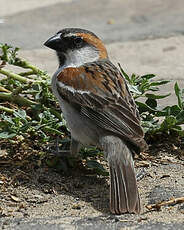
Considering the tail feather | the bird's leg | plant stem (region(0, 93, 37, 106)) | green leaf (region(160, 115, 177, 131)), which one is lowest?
the tail feather

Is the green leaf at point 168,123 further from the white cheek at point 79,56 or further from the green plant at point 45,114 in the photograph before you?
the white cheek at point 79,56

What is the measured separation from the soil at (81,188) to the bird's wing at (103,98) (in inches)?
15.2

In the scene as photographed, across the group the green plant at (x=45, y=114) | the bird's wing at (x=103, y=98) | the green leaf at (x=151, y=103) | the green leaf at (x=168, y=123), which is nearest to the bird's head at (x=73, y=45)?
the bird's wing at (x=103, y=98)

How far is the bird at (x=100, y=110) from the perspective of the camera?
435cm

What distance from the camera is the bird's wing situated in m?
4.54

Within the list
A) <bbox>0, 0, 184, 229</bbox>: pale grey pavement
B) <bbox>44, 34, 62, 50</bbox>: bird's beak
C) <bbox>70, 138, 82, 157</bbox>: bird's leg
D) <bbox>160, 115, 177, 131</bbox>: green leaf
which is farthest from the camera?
<bbox>0, 0, 184, 229</bbox>: pale grey pavement

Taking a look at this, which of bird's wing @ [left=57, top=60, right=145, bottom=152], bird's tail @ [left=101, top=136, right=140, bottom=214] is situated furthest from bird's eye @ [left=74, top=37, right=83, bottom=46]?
bird's tail @ [left=101, top=136, right=140, bottom=214]

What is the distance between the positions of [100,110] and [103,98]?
0.10m

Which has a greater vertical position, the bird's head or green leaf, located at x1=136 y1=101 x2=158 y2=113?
the bird's head

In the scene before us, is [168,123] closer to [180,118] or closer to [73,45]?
[180,118]

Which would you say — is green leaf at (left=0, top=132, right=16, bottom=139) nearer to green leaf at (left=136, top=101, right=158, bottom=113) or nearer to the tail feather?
the tail feather

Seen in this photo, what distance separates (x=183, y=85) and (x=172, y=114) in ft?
4.00

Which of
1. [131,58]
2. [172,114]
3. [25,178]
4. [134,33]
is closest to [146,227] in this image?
[25,178]

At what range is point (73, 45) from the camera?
16.9ft
